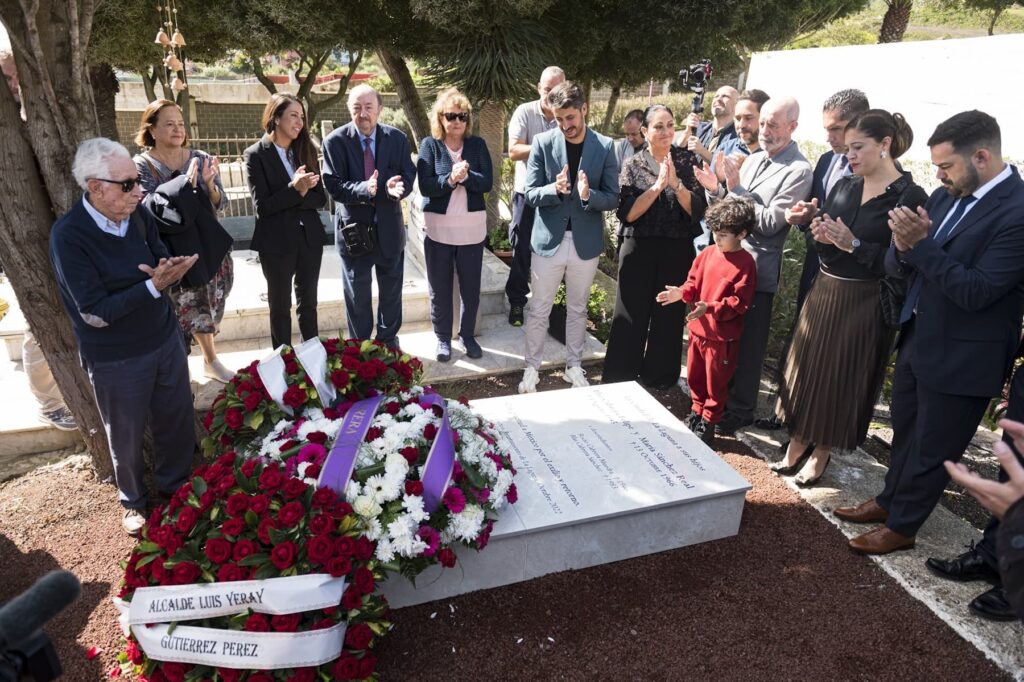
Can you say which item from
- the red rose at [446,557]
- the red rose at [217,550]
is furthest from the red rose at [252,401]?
the red rose at [446,557]

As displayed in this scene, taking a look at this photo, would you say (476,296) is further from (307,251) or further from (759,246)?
(759,246)

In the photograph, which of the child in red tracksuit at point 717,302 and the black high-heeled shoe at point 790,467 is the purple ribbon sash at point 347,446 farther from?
the black high-heeled shoe at point 790,467

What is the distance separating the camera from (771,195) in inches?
181

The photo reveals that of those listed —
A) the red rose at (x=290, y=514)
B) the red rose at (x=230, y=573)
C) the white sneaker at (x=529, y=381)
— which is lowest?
the white sneaker at (x=529, y=381)

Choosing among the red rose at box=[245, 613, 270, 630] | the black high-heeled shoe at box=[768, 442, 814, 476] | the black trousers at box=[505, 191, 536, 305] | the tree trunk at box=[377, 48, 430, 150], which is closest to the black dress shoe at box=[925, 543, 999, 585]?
the black high-heeled shoe at box=[768, 442, 814, 476]

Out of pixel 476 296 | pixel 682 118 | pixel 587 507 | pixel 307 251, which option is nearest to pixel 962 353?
pixel 587 507

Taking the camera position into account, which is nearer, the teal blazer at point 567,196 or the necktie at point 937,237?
the necktie at point 937,237

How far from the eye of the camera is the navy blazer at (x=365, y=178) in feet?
16.8

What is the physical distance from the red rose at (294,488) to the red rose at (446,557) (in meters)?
0.65

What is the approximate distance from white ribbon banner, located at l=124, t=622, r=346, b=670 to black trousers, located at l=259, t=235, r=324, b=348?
303 cm

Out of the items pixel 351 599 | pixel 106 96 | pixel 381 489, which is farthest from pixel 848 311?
pixel 106 96

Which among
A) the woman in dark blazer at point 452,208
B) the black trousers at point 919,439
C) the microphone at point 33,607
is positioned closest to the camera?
the microphone at point 33,607

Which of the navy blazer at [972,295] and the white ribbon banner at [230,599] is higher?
the navy blazer at [972,295]

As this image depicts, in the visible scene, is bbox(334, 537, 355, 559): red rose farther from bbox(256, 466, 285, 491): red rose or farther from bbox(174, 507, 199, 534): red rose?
bbox(174, 507, 199, 534): red rose
